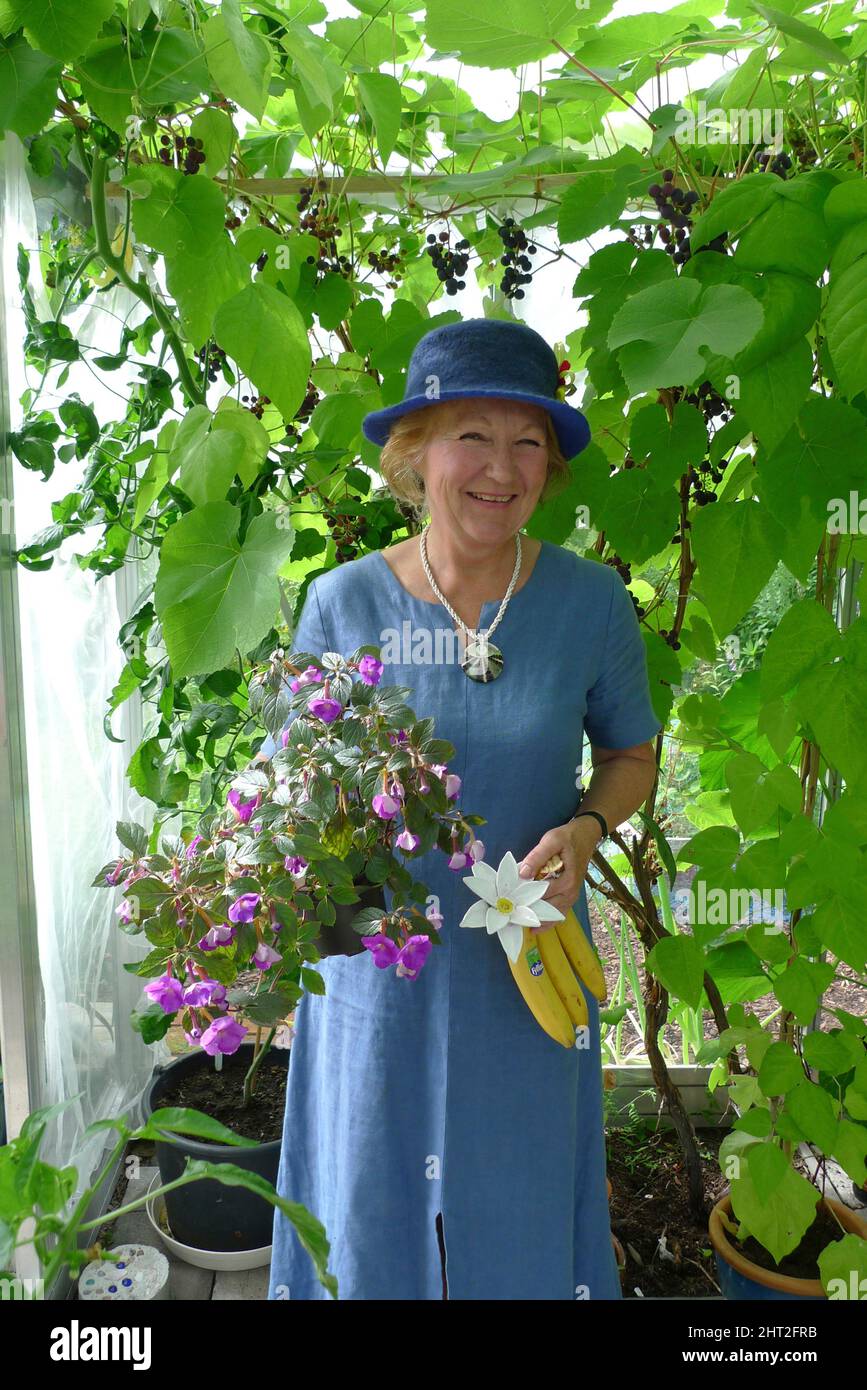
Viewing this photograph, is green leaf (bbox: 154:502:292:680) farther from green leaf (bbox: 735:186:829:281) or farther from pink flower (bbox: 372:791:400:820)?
green leaf (bbox: 735:186:829:281)

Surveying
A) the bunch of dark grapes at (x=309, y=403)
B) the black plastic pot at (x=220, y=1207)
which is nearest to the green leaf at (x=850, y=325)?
the bunch of dark grapes at (x=309, y=403)

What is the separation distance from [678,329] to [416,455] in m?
0.34

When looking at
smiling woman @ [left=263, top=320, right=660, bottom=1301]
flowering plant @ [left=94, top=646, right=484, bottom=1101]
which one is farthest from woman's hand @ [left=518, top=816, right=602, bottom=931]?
flowering plant @ [left=94, top=646, right=484, bottom=1101]

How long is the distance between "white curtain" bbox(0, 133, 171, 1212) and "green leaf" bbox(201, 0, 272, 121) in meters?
0.38

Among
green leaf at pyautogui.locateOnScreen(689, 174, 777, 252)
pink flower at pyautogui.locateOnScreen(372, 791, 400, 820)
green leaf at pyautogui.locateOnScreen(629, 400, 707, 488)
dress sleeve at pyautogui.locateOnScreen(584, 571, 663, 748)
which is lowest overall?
pink flower at pyautogui.locateOnScreen(372, 791, 400, 820)

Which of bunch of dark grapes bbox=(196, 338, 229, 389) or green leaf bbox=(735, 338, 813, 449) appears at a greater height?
bunch of dark grapes bbox=(196, 338, 229, 389)

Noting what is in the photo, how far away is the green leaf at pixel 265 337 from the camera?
1.17 m

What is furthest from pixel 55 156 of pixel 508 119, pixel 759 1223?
pixel 759 1223

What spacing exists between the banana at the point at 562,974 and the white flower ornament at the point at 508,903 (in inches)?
5.6

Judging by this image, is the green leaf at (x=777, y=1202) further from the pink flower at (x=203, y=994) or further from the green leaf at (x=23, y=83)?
the green leaf at (x=23, y=83)

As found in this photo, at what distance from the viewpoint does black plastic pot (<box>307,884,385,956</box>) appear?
93 cm

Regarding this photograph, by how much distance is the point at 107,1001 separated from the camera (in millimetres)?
1965

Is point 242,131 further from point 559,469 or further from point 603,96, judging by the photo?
point 559,469

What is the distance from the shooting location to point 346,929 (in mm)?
929
